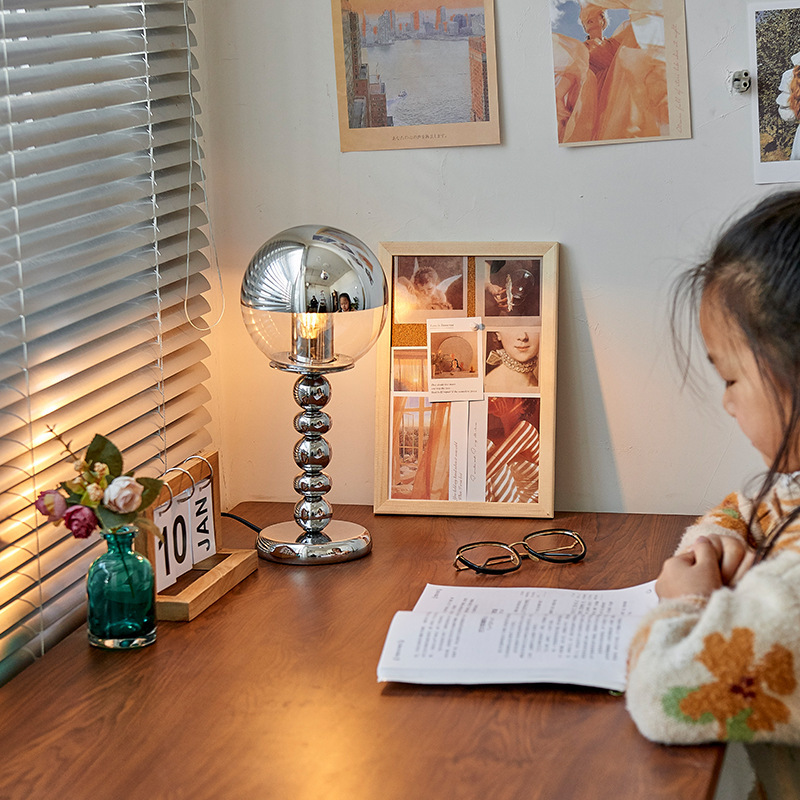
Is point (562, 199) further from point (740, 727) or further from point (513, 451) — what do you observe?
point (740, 727)

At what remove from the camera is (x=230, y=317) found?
1.64 metres

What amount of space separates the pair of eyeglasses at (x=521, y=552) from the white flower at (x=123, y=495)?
45 cm

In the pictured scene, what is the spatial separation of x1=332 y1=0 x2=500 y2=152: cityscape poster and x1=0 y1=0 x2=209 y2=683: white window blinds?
247 mm

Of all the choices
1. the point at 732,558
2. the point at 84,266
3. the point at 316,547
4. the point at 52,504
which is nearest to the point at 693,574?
the point at 732,558

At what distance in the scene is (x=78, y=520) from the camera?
40.8 inches

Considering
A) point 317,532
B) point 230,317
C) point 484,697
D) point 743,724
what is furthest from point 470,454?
point 743,724

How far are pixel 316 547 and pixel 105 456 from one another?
15.2 inches

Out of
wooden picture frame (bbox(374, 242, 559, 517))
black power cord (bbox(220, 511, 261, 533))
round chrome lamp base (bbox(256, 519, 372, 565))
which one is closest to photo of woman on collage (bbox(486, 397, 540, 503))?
wooden picture frame (bbox(374, 242, 559, 517))

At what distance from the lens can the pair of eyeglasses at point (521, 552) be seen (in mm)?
1321

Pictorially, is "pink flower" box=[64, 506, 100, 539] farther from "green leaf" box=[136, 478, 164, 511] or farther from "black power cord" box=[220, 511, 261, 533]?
"black power cord" box=[220, 511, 261, 533]

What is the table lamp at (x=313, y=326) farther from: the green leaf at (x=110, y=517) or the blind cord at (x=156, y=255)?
the green leaf at (x=110, y=517)

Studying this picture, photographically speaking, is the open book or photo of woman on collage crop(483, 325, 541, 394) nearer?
the open book

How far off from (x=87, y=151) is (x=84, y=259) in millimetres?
125

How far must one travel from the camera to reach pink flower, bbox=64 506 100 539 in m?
1.04
